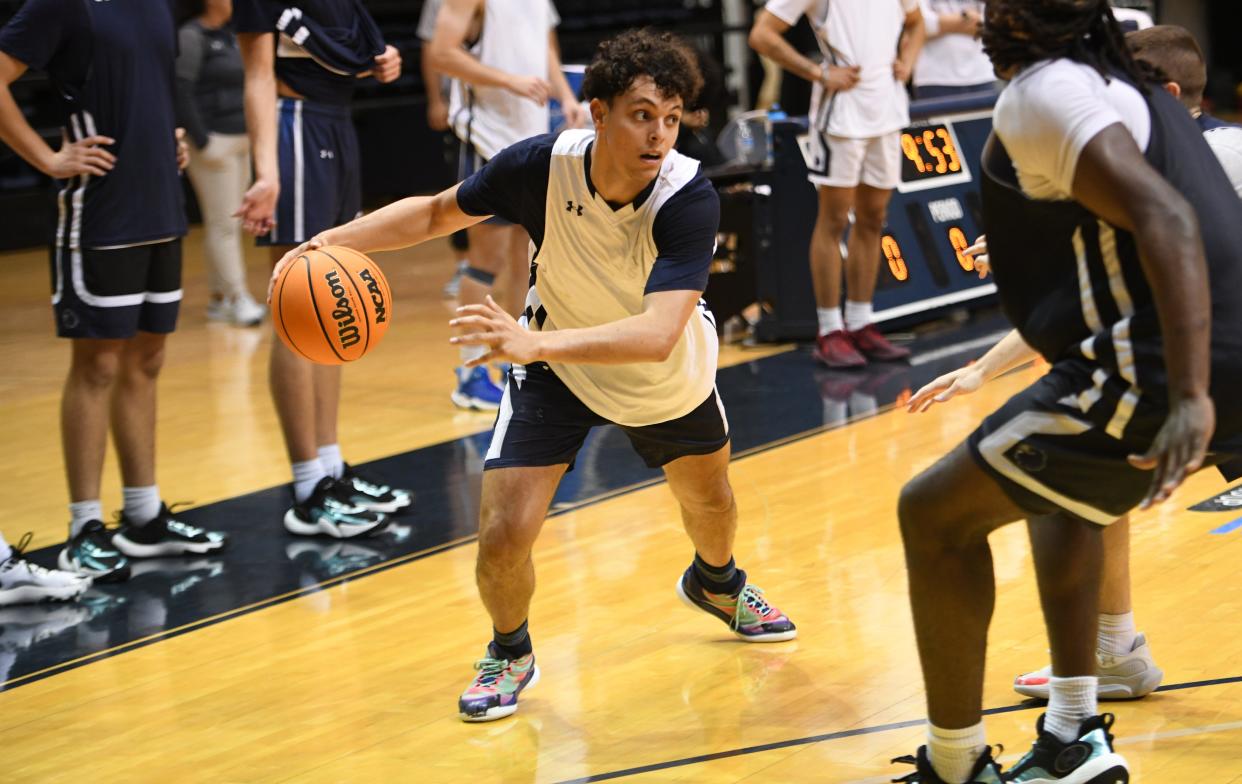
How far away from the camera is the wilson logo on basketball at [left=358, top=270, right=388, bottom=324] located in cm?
373

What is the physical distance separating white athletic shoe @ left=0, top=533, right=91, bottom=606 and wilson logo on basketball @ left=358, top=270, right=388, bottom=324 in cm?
158

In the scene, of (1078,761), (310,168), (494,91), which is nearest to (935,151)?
(494,91)

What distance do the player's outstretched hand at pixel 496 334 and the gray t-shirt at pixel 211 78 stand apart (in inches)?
262

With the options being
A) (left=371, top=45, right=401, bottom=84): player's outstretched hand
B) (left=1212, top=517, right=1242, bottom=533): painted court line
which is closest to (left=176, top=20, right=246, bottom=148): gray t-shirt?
(left=371, top=45, right=401, bottom=84): player's outstretched hand

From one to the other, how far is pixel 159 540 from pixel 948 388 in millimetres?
2839

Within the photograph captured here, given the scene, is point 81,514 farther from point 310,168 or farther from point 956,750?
point 956,750

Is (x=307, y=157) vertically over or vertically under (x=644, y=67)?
under

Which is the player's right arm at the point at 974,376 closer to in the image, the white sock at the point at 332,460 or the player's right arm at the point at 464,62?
the white sock at the point at 332,460

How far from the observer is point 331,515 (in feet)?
17.3

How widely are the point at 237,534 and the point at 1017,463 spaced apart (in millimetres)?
3281

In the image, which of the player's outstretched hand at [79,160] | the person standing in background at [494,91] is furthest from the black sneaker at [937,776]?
the person standing in background at [494,91]

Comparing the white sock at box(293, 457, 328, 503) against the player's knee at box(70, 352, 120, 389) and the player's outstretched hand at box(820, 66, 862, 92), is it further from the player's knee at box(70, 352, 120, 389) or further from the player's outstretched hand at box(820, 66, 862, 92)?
the player's outstretched hand at box(820, 66, 862, 92)

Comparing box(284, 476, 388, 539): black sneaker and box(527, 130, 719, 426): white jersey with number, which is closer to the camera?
box(527, 130, 719, 426): white jersey with number

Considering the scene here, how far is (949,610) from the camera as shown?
2914 mm
